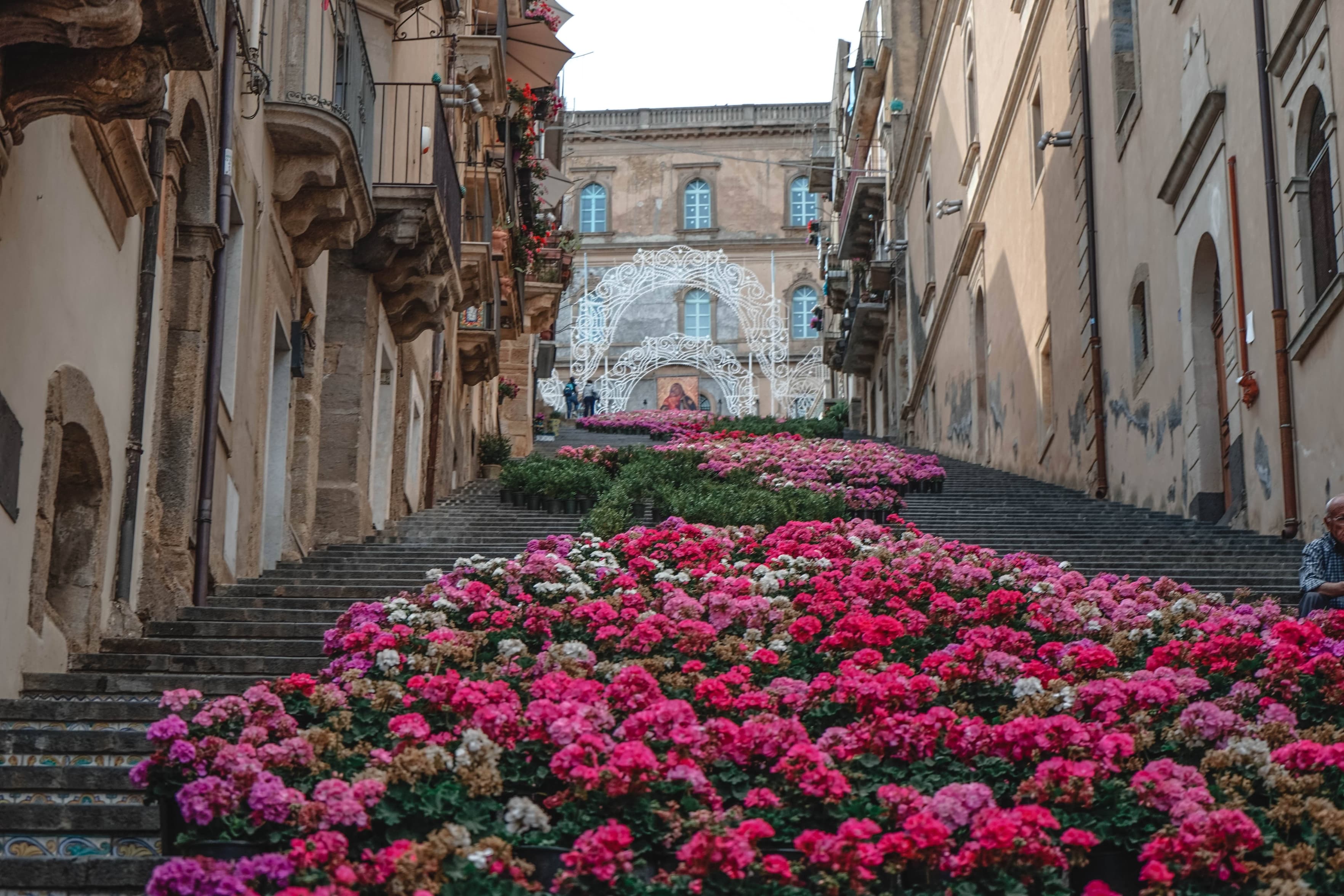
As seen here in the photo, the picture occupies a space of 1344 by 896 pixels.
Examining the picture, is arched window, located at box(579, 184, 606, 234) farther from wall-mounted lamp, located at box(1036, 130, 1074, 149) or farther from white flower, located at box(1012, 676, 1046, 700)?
white flower, located at box(1012, 676, 1046, 700)

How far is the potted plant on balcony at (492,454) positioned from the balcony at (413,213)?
927cm

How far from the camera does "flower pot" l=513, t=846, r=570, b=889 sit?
5379mm

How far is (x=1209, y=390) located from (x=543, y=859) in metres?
13.2

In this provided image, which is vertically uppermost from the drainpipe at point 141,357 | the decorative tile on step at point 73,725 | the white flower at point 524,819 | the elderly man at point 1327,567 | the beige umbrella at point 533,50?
the beige umbrella at point 533,50

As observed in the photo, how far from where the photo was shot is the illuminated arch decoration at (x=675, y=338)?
47.8m

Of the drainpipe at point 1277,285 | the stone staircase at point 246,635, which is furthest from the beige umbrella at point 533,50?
the drainpipe at point 1277,285

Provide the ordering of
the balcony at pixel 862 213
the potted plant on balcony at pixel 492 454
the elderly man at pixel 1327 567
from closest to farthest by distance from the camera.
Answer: the elderly man at pixel 1327 567 → the potted plant on balcony at pixel 492 454 → the balcony at pixel 862 213

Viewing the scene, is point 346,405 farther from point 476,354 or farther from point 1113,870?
point 1113,870

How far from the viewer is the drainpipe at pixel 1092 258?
2102cm

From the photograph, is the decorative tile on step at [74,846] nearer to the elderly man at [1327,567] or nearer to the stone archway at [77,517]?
the stone archway at [77,517]

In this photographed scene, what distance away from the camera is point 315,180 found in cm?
1395

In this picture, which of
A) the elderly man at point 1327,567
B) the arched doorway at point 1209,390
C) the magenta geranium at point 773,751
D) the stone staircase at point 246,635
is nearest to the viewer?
the magenta geranium at point 773,751

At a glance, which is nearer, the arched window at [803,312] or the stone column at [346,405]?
the stone column at [346,405]

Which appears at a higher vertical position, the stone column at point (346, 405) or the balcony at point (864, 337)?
the balcony at point (864, 337)
